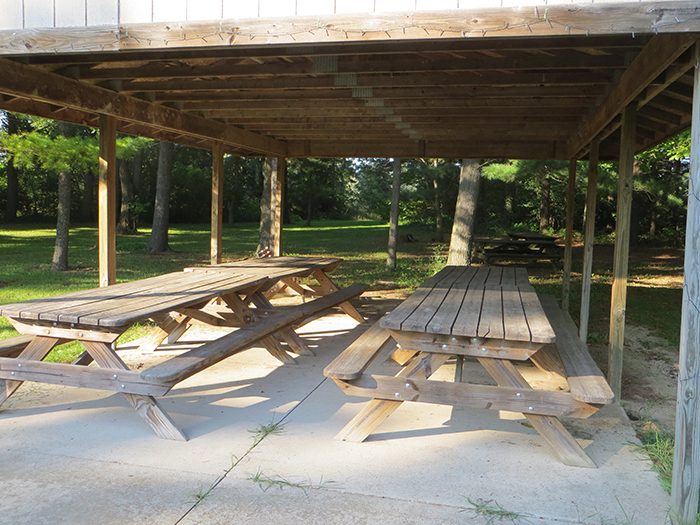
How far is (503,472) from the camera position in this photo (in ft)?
10.3

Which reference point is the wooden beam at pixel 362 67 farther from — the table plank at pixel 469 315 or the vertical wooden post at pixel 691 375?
the table plank at pixel 469 315

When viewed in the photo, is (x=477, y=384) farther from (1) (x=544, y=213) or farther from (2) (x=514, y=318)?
(1) (x=544, y=213)

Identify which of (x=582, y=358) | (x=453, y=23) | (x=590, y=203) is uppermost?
(x=453, y=23)

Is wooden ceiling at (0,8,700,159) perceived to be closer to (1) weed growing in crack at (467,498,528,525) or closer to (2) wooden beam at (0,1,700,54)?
(2) wooden beam at (0,1,700,54)

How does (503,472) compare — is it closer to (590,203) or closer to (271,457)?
(271,457)

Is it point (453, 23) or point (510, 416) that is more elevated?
point (453, 23)

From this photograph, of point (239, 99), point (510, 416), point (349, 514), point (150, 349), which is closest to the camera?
point (349, 514)

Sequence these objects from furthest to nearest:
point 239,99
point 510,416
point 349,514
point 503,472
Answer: point 239,99
point 510,416
point 503,472
point 349,514

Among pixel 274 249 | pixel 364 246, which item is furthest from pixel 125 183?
pixel 274 249

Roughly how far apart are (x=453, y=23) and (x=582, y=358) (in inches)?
91.7

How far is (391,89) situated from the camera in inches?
215

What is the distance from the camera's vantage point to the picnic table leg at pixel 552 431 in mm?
3248

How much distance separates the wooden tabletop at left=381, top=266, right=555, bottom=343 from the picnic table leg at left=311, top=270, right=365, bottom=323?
130 cm

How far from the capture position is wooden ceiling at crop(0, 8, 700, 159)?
3803 millimetres
